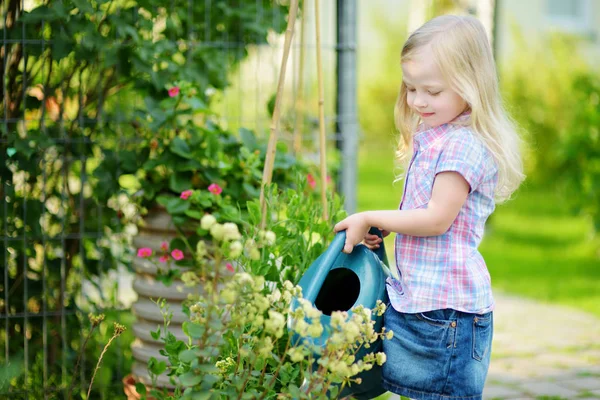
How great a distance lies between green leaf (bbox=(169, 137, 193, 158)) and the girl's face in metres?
0.97

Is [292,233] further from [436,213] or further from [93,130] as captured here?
[93,130]

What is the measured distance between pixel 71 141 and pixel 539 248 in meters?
4.34

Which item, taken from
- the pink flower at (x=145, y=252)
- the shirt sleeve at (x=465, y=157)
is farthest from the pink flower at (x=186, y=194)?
the shirt sleeve at (x=465, y=157)

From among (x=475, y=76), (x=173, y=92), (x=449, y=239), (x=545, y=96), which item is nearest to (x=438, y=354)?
(x=449, y=239)

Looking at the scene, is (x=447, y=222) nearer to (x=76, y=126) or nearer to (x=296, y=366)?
(x=296, y=366)

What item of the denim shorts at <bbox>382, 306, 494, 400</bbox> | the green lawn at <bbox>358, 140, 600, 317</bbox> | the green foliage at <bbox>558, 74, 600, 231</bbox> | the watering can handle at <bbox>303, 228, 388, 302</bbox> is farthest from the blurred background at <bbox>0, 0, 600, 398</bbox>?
the green foliage at <bbox>558, 74, 600, 231</bbox>

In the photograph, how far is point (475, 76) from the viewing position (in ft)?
6.03

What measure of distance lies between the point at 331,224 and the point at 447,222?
48cm

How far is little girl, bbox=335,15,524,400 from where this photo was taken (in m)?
1.79

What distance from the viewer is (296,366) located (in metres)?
1.97

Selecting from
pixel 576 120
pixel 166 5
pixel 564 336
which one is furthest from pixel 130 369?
pixel 576 120

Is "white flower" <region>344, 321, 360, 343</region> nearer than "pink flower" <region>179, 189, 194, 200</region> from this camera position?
Yes

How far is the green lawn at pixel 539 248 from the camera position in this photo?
4.87 metres

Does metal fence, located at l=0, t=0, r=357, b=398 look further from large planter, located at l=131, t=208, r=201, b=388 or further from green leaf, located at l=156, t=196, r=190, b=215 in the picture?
green leaf, located at l=156, t=196, r=190, b=215
